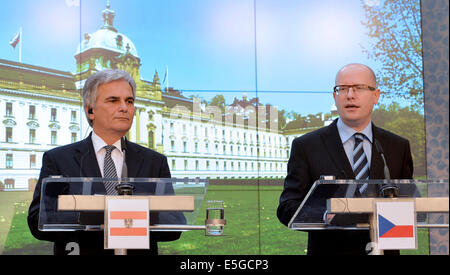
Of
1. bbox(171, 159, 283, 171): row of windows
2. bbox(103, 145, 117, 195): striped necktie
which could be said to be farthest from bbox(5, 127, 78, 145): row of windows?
bbox(103, 145, 117, 195): striped necktie

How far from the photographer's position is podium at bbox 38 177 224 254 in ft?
5.79

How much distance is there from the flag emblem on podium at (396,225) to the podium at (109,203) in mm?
580

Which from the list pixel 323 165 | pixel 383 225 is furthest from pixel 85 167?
pixel 383 225

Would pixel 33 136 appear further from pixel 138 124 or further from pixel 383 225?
pixel 383 225

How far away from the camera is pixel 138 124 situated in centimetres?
535

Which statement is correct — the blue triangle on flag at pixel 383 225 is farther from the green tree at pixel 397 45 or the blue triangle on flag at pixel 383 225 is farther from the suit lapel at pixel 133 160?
the green tree at pixel 397 45

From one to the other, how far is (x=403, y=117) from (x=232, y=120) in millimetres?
1694

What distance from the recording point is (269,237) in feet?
17.5

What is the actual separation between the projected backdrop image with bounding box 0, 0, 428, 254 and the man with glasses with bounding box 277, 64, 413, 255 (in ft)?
8.98

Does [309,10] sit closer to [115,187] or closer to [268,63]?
[268,63]

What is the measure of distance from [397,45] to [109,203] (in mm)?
4470

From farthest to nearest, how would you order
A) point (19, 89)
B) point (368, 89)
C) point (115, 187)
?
point (19, 89) → point (368, 89) → point (115, 187)

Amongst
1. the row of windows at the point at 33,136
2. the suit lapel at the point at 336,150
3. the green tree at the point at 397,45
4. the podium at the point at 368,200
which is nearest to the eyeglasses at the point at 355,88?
the suit lapel at the point at 336,150

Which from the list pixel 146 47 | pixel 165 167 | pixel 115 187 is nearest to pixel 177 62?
pixel 146 47
